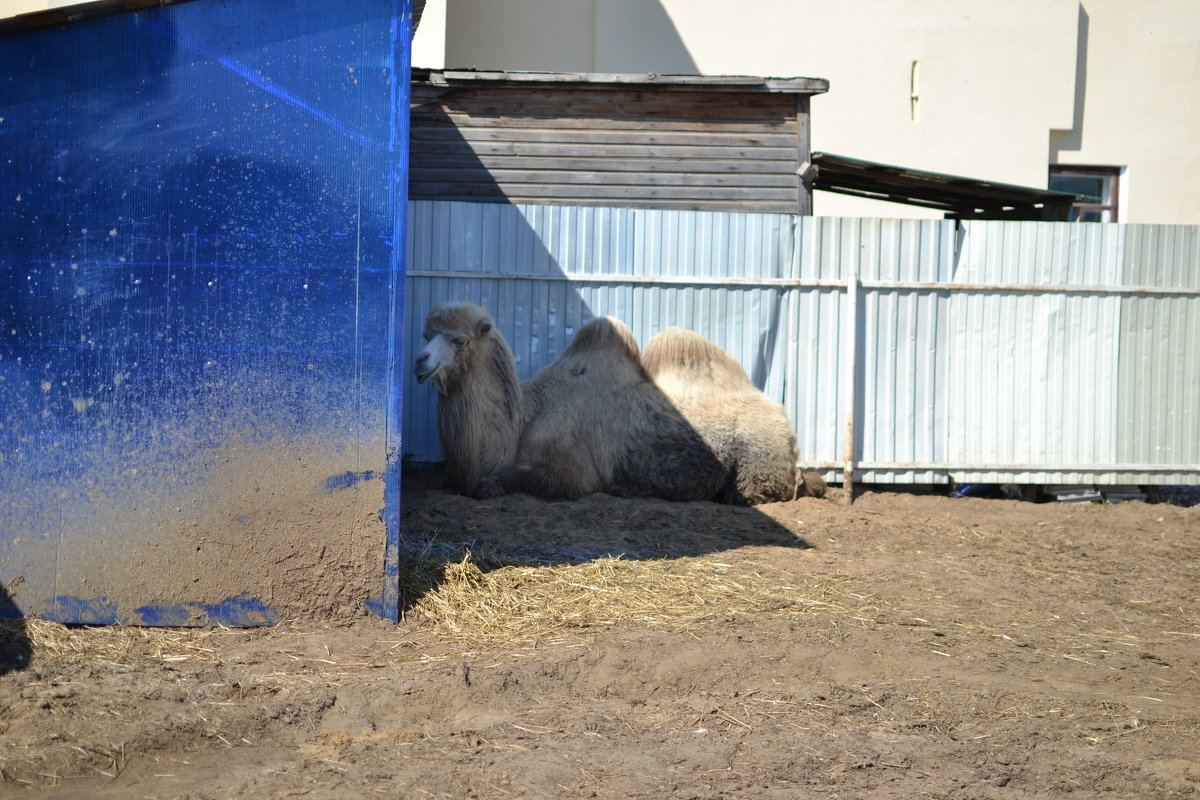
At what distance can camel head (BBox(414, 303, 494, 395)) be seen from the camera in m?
8.23

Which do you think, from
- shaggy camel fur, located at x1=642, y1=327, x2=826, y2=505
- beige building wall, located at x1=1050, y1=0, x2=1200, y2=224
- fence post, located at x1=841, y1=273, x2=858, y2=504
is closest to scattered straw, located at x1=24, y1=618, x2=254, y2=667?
shaggy camel fur, located at x1=642, y1=327, x2=826, y2=505

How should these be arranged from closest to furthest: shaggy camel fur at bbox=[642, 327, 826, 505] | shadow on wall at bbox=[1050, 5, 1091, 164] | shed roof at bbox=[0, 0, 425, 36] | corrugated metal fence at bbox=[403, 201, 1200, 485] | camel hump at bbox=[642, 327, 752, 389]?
shed roof at bbox=[0, 0, 425, 36] → shaggy camel fur at bbox=[642, 327, 826, 505] → camel hump at bbox=[642, 327, 752, 389] → corrugated metal fence at bbox=[403, 201, 1200, 485] → shadow on wall at bbox=[1050, 5, 1091, 164]

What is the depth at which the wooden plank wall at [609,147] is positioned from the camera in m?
10.8

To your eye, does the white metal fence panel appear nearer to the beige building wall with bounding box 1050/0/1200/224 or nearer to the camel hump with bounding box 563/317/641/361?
the camel hump with bounding box 563/317/641/361

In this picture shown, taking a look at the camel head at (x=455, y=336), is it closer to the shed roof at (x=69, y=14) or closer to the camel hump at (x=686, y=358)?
the camel hump at (x=686, y=358)

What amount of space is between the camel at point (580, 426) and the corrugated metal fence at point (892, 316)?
1.95 ft

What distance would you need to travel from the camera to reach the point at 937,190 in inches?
469

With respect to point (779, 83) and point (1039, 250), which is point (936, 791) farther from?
point (779, 83)

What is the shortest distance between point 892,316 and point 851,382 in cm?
69

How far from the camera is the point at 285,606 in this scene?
519 cm

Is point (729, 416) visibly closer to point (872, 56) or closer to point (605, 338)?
point (605, 338)

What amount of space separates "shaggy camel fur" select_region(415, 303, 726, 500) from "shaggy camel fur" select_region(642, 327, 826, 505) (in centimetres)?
12

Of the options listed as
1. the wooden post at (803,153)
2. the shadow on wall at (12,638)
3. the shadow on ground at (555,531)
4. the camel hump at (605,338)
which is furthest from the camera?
the wooden post at (803,153)

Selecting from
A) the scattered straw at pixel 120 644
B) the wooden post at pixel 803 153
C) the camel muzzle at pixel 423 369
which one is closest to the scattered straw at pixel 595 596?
the scattered straw at pixel 120 644
